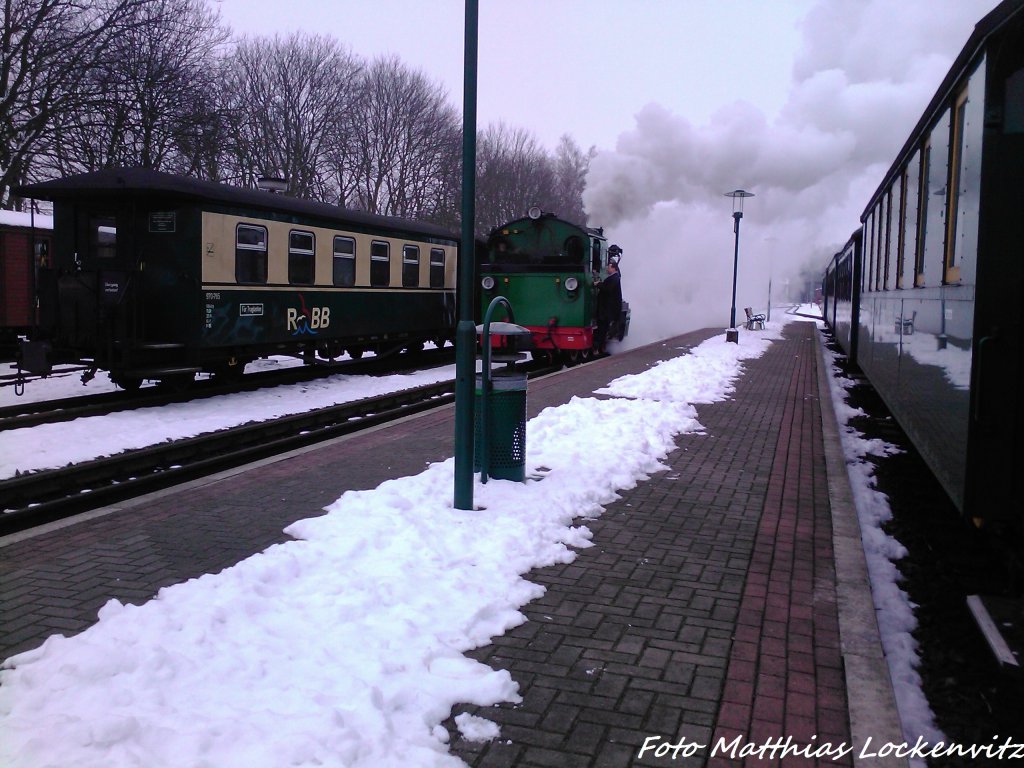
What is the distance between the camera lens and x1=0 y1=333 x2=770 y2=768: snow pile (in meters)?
3.10

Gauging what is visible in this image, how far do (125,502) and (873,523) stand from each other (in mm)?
6100

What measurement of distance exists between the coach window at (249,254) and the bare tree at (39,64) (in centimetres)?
1158

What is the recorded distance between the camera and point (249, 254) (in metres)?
13.1

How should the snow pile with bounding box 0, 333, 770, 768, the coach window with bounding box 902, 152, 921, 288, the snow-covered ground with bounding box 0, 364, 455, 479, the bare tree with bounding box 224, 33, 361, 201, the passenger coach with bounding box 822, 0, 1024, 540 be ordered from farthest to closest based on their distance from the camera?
1. the bare tree with bounding box 224, 33, 361, 201
2. the snow-covered ground with bounding box 0, 364, 455, 479
3. the coach window with bounding box 902, 152, 921, 288
4. the passenger coach with bounding box 822, 0, 1024, 540
5. the snow pile with bounding box 0, 333, 770, 768

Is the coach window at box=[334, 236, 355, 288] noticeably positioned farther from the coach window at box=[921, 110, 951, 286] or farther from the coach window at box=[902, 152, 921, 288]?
the coach window at box=[921, 110, 951, 286]

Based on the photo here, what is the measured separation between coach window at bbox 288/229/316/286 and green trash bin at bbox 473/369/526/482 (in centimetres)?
796

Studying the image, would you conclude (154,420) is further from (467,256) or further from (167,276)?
(467,256)

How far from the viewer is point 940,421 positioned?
17.6 feet

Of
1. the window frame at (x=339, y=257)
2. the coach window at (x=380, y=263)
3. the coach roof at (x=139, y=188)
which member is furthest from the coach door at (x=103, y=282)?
the coach window at (x=380, y=263)

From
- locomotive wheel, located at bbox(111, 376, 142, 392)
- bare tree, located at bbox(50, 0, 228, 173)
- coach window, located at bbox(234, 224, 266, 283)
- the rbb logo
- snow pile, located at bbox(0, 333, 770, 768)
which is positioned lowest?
snow pile, located at bbox(0, 333, 770, 768)

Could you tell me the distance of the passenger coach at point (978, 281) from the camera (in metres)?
4.21

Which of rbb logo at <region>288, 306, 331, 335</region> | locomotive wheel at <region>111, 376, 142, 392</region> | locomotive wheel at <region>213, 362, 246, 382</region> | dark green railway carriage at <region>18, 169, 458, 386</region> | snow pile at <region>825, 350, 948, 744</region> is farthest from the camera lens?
rbb logo at <region>288, 306, 331, 335</region>

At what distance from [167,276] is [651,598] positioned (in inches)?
376

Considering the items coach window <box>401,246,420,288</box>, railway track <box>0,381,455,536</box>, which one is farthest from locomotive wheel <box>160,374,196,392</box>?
coach window <box>401,246,420,288</box>
